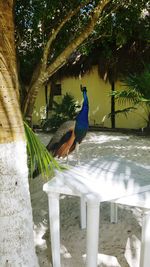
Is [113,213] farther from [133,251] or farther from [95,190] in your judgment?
[95,190]

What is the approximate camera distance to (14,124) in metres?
1.71

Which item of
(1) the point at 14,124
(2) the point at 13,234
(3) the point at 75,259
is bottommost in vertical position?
(3) the point at 75,259

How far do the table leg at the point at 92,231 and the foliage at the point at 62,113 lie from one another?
22.3ft

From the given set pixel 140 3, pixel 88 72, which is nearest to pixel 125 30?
pixel 140 3

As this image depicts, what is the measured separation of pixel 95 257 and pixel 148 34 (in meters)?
5.42

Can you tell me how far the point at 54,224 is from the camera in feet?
7.04

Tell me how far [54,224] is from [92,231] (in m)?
0.37

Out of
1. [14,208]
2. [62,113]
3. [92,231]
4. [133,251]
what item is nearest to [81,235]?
[133,251]

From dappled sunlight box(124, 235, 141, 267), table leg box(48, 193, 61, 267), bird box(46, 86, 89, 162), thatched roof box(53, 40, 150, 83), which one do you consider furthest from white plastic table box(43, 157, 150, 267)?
thatched roof box(53, 40, 150, 83)

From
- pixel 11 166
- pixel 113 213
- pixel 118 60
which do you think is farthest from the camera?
pixel 118 60

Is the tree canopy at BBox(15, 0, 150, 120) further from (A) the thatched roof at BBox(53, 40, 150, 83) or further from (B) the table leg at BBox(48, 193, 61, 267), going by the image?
(A) the thatched roof at BBox(53, 40, 150, 83)

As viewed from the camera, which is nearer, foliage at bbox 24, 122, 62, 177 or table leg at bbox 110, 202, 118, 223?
foliage at bbox 24, 122, 62, 177

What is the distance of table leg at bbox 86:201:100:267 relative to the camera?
1845mm

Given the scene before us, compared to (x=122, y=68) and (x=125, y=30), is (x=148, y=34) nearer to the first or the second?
(x=125, y=30)
